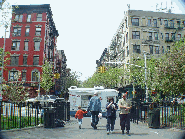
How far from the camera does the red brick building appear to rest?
53281 millimetres

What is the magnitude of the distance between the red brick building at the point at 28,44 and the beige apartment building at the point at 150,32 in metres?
18.3

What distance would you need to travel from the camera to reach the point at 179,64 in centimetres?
1478

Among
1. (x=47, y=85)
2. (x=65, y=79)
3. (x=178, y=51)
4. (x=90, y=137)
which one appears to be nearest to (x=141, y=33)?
(x=47, y=85)

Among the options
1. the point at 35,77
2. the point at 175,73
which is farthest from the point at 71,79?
the point at 175,73

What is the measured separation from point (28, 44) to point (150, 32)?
26.6 metres

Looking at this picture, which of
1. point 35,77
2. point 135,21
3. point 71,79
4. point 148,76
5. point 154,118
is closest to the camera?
point 154,118

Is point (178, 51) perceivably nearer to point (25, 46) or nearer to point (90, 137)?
point (90, 137)

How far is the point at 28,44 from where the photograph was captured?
2152 inches

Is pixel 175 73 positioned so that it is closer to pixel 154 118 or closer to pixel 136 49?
pixel 154 118

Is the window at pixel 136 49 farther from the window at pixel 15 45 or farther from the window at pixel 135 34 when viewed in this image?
the window at pixel 15 45

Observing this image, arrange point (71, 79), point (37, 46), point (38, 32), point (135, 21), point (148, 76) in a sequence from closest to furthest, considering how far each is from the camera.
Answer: point (148, 76), point (37, 46), point (135, 21), point (38, 32), point (71, 79)

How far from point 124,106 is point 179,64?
5453 millimetres

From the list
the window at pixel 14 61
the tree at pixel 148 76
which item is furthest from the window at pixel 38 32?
the tree at pixel 148 76

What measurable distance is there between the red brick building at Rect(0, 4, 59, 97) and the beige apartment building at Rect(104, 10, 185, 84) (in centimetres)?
1831
